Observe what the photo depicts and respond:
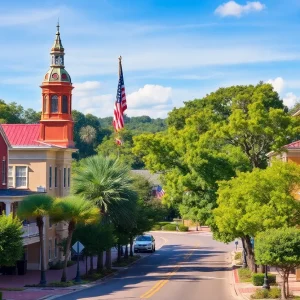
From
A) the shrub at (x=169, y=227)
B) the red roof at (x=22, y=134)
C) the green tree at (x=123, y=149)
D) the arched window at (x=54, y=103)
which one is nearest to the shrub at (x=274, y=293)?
the red roof at (x=22, y=134)

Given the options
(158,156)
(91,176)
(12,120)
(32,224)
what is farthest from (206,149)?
(12,120)

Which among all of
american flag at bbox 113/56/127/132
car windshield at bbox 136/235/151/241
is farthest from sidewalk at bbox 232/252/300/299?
car windshield at bbox 136/235/151/241

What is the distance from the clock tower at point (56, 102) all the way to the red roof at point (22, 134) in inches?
30.8

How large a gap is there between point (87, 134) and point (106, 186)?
10676cm

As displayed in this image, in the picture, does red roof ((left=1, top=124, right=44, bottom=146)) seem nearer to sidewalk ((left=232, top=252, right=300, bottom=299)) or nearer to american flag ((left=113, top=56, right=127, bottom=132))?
american flag ((left=113, top=56, right=127, bottom=132))

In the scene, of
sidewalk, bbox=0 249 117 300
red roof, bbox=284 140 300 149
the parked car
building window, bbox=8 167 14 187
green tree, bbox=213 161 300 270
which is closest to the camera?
green tree, bbox=213 161 300 270

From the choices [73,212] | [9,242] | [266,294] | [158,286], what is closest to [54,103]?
[73,212]

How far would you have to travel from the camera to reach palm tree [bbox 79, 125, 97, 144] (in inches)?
6142

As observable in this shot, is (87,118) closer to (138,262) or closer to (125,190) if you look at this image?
(138,262)

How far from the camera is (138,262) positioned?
6172 centimetres

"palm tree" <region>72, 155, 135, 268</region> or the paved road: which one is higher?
"palm tree" <region>72, 155, 135, 268</region>

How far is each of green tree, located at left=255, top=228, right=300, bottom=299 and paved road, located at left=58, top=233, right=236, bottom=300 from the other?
3945 millimetres

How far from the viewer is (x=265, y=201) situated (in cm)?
3869

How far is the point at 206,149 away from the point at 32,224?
12548 millimetres
